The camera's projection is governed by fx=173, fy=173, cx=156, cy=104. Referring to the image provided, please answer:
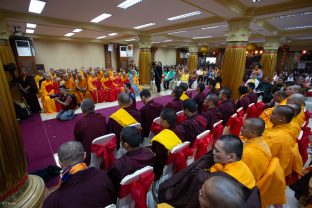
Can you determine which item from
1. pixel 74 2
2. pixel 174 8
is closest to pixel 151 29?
pixel 174 8

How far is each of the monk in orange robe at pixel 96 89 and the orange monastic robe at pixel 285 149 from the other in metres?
6.20

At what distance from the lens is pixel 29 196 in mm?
1348

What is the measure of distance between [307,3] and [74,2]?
19.6 ft

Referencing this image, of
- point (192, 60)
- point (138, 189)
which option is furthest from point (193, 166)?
point (192, 60)

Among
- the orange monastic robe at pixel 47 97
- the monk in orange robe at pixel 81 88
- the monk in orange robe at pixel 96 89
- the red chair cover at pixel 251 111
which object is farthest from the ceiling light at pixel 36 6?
the red chair cover at pixel 251 111

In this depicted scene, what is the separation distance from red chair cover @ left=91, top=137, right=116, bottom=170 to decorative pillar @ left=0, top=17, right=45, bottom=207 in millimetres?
628

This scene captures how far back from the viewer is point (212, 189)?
812 mm

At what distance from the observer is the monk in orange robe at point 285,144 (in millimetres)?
1957

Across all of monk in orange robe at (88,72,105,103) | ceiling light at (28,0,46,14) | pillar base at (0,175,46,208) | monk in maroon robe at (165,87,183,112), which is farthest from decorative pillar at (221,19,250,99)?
pillar base at (0,175,46,208)

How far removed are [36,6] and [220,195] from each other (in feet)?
21.6

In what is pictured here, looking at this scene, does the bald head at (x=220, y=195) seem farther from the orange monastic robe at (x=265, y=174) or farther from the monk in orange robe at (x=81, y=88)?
the monk in orange robe at (x=81, y=88)

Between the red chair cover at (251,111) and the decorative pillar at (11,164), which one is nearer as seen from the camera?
the decorative pillar at (11,164)

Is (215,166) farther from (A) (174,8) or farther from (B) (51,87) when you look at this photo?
(B) (51,87)

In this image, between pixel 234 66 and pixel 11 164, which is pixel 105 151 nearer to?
pixel 11 164
